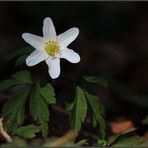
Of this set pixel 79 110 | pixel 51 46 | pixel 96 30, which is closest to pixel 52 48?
pixel 51 46

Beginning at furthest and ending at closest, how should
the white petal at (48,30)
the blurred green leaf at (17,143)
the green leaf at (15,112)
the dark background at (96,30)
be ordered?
the dark background at (96,30)
the white petal at (48,30)
the green leaf at (15,112)
the blurred green leaf at (17,143)

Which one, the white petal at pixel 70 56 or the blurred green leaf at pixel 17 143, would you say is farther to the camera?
the white petal at pixel 70 56

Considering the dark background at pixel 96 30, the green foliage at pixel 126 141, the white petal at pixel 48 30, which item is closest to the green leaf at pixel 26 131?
the green foliage at pixel 126 141

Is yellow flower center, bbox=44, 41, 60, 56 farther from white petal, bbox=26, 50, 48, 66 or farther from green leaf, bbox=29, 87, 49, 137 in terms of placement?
green leaf, bbox=29, 87, 49, 137

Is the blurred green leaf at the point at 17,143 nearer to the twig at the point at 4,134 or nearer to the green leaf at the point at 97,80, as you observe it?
the twig at the point at 4,134

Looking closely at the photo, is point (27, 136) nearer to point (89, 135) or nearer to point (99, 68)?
point (89, 135)

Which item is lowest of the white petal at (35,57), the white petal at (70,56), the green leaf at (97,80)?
the green leaf at (97,80)
